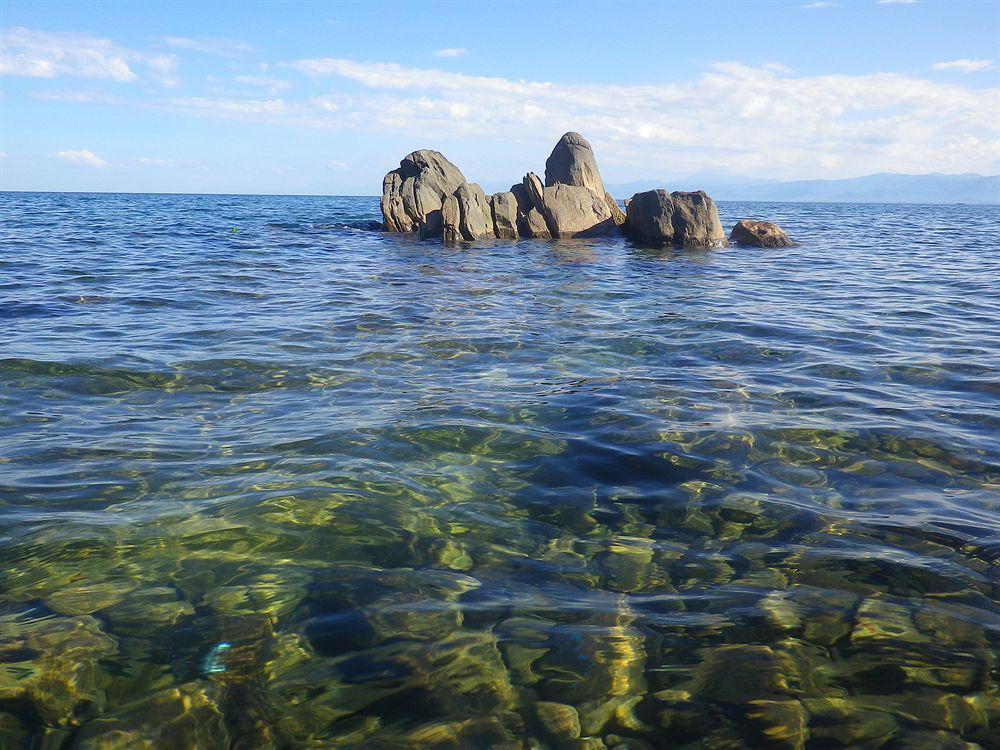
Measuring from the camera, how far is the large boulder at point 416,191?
34812 mm

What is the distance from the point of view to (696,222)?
28469 millimetres

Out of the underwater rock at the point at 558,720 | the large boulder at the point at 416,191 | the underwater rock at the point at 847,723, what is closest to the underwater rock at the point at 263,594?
the underwater rock at the point at 558,720

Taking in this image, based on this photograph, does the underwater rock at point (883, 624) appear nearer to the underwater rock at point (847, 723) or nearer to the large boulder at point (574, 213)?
the underwater rock at point (847, 723)

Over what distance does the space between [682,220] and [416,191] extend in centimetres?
1413

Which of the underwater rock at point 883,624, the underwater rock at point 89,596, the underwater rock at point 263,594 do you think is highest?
the underwater rock at point 89,596

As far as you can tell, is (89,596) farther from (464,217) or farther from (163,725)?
(464,217)

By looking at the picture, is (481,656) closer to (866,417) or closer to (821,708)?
(821,708)

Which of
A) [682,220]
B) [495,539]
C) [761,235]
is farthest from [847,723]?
[761,235]

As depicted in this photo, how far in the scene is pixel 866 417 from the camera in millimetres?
7039

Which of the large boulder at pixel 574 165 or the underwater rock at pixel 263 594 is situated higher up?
the large boulder at pixel 574 165

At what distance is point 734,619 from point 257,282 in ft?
50.4

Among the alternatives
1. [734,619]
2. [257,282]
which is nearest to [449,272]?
[257,282]

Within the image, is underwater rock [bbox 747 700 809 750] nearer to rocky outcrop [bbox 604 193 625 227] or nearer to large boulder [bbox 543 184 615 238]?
large boulder [bbox 543 184 615 238]

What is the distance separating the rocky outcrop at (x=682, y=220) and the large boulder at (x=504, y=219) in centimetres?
635
